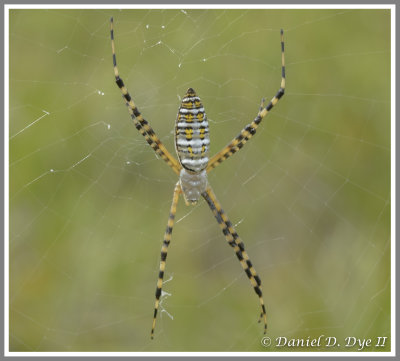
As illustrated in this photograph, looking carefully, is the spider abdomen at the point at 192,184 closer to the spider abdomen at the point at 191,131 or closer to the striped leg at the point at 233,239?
the striped leg at the point at 233,239

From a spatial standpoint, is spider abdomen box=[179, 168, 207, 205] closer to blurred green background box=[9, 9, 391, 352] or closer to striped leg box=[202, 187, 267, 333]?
striped leg box=[202, 187, 267, 333]

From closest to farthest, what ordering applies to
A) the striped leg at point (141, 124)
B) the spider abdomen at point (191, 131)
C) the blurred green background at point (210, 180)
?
the spider abdomen at point (191, 131) → the striped leg at point (141, 124) → the blurred green background at point (210, 180)

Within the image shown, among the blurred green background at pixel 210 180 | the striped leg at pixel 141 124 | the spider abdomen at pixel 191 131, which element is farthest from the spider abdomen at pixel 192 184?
the blurred green background at pixel 210 180

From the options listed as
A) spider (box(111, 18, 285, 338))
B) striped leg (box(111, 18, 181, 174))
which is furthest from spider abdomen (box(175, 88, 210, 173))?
striped leg (box(111, 18, 181, 174))

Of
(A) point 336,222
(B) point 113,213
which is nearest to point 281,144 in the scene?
(A) point 336,222

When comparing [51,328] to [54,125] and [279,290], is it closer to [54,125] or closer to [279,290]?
[54,125]

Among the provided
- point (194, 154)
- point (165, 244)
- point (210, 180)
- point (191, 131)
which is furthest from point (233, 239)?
point (191, 131)

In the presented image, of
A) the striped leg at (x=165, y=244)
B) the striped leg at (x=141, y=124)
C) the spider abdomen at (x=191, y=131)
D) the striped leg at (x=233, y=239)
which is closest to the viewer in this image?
the spider abdomen at (x=191, y=131)
